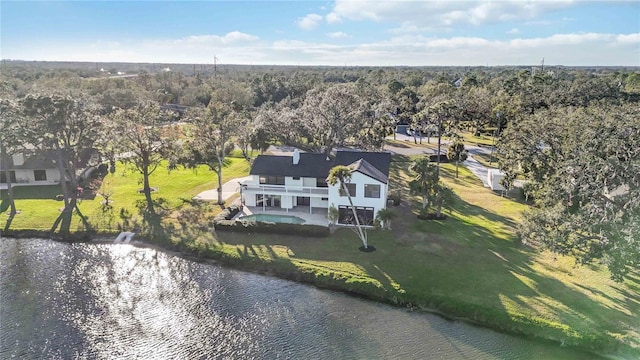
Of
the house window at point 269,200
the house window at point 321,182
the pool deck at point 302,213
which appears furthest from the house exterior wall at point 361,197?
the house window at point 269,200

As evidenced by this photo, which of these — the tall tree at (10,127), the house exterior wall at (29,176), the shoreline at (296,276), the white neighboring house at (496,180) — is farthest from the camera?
the house exterior wall at (29,176)

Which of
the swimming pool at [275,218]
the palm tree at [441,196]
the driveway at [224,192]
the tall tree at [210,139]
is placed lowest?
the swimming pool at [275,218]

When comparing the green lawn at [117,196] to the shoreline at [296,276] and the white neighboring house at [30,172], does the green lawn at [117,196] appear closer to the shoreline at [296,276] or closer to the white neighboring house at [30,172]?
the shoreline at [296,276]

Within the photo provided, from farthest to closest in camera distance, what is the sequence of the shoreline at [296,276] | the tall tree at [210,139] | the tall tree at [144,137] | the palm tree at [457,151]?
the palm tree at [457,151]
the tall tree at [210,139]
the tall tree at [144,137]
the shoreline at [296,276]

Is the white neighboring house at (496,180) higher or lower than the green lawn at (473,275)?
higher

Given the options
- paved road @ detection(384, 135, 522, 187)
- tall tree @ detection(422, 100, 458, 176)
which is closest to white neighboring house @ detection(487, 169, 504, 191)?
paved road @ detection(384, 135, 522, 187)

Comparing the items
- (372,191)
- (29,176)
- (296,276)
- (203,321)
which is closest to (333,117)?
(372,191)

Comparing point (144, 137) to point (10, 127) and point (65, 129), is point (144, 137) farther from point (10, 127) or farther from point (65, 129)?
point (10, 127)

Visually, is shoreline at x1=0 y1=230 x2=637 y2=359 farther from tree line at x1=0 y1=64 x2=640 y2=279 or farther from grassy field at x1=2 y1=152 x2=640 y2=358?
tree line at x1=0 y1=64 x2=640 y2=279
